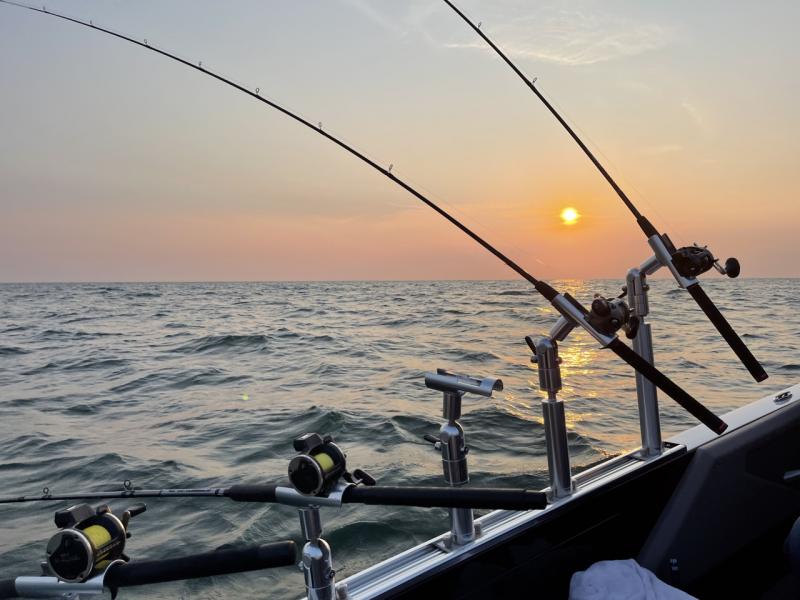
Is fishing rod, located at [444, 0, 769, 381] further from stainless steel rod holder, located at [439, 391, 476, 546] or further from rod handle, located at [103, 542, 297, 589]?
rod handle, located at [103, 542, 297, 589]

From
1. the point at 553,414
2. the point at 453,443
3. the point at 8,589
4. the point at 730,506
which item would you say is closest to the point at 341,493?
the point at 453,443

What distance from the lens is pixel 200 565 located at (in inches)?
37.2

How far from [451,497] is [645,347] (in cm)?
117

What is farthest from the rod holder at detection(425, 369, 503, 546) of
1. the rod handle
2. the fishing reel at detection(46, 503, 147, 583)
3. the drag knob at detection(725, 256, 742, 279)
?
the drag knob at detection(725, 256, 742, 279)

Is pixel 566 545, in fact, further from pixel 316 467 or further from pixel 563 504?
pixel 316 467

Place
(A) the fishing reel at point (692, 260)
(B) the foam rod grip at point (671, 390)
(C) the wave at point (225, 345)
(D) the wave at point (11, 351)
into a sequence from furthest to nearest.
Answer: (D) the wave at point (11, 351), (C) the wave at point (225, 345), (A) the fishing reel at point (692, 260), (B) the foam rod grip at point (671, 390)

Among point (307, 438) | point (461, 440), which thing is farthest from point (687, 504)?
point (307, 438)

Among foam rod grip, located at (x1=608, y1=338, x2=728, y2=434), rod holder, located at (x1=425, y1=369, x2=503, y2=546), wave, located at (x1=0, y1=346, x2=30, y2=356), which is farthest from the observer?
wave, located at (x1=0, y1=346, x2=30, y2=356)

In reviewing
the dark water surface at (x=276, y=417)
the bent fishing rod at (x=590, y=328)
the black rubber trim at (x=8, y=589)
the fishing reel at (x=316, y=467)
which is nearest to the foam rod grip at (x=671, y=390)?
the bent fishing rod at (x=590, y=328)

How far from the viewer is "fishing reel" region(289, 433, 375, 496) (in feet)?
3.57

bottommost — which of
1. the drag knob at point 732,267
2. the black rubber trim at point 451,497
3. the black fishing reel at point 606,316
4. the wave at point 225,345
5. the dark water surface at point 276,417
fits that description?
the dark water surface at point 276,417

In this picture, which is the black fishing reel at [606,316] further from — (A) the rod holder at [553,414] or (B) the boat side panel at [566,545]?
(B) the boat side panel at [566,545]

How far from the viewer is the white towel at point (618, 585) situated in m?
1.64

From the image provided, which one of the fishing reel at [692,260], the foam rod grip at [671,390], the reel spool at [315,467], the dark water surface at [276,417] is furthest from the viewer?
the dark water surface at [276,417]
